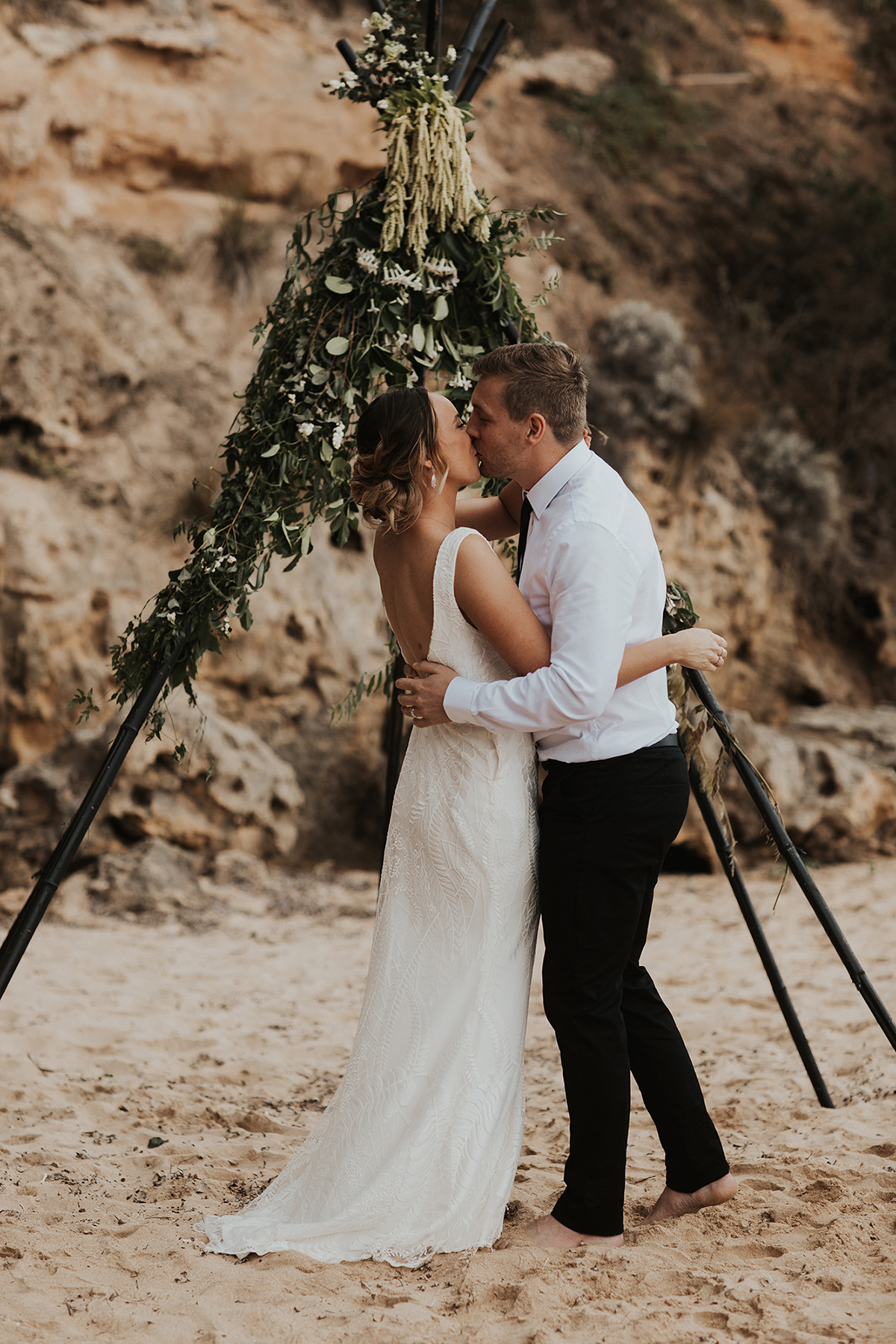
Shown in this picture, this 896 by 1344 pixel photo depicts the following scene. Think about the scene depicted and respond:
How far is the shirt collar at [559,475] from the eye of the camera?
2338 millimetres

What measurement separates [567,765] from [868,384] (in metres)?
10.3

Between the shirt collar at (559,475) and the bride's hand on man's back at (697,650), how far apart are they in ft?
1.35

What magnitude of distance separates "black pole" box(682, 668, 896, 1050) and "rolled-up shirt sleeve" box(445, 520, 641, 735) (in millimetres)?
854

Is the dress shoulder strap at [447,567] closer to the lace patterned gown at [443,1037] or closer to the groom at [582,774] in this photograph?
the lace patterned gown at [443,1037]

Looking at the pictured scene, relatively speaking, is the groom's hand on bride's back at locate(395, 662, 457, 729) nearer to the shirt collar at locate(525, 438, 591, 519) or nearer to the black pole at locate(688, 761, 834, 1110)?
the shirt collar at locate(525, 438, 591, 519)

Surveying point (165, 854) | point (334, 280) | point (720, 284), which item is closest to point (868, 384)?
point (720, 284)

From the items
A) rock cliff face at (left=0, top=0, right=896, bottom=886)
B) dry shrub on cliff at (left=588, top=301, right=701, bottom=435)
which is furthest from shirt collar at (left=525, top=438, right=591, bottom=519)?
dry shrub on cliff at (left=588, top=301, right=701, bottom=435)

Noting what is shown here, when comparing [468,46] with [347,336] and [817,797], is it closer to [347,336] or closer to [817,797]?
[347,336]

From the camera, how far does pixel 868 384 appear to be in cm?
1120

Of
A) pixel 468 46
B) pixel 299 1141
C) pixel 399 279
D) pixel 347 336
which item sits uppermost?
pixel 468 46

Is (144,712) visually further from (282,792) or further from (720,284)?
(720,284)

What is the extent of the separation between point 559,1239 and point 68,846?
1544 mm

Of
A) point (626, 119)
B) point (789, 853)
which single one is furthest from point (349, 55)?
point (626, 119)

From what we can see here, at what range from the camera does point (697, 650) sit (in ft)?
7.68
